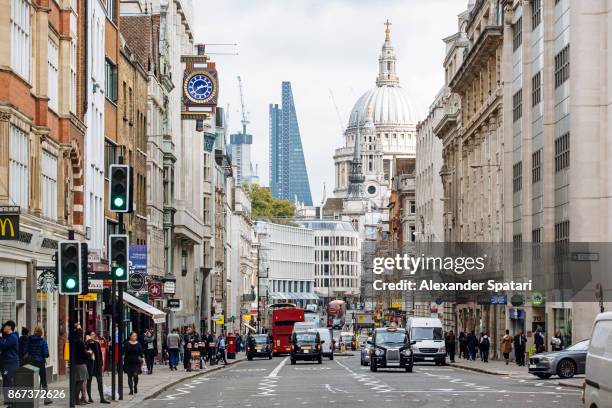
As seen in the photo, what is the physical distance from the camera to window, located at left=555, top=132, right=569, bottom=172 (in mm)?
66688

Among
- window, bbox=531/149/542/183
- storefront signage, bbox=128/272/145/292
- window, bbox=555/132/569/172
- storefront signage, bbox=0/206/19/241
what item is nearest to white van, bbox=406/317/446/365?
window, bbox=531/149/542/183

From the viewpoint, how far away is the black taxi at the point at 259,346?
294ft

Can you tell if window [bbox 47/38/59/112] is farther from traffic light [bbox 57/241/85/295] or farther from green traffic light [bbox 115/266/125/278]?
traffic light [bbox 57/241/85/295]

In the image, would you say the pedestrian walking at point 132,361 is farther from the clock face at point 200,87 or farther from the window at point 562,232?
the clock face at point 200,87

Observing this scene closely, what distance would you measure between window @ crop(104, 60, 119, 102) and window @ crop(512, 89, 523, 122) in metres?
23.9

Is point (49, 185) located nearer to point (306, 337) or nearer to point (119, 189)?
point (119, 189)

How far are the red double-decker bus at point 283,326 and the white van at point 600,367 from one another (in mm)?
80984

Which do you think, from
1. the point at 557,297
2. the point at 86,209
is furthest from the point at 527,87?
the point at 86,209

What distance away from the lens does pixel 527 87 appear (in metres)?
75.7

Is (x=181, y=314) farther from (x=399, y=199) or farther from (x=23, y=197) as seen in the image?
(x=399, y=199)

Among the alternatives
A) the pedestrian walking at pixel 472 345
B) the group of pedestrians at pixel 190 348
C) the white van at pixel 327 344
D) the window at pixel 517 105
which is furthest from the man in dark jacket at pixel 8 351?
the white van at pixel 327 344

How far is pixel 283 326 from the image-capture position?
106m

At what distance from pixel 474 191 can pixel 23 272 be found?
205 feet

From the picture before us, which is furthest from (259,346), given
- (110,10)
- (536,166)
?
(110,10)
